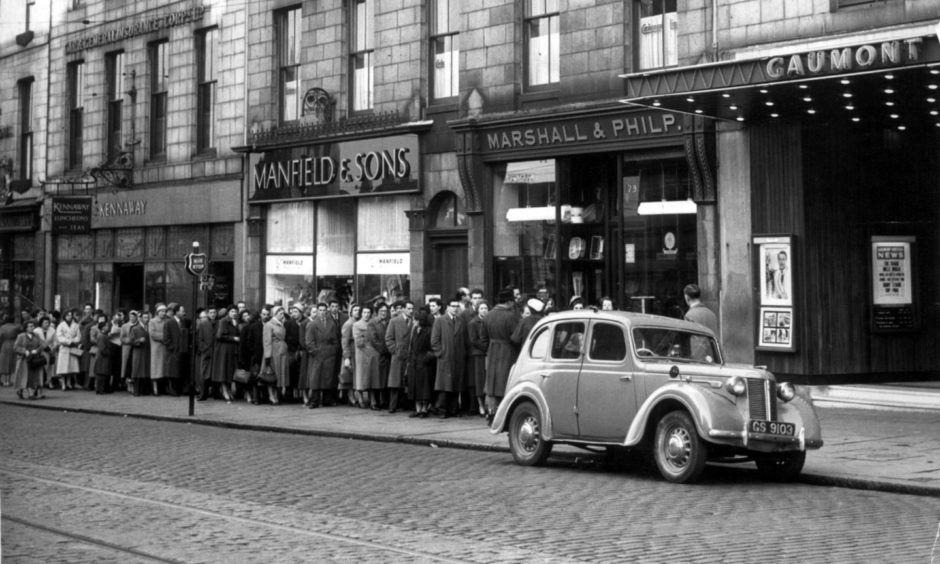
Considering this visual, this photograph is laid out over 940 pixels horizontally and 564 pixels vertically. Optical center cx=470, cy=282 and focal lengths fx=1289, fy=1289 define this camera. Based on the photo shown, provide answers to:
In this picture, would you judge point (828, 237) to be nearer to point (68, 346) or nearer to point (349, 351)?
point (349, 351)

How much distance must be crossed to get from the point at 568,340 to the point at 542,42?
10.7m

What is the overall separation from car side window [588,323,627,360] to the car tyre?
1911 millimetres

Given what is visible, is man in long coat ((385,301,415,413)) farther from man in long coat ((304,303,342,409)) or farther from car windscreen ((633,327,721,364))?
car windscreen ((633,327,721,364))

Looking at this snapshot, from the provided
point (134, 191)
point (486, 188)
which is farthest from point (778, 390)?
point (134, 191)

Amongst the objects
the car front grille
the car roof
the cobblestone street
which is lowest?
the cobblestone street

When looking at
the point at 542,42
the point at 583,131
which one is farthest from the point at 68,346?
the point at 583,131

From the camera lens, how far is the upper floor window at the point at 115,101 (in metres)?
36.0

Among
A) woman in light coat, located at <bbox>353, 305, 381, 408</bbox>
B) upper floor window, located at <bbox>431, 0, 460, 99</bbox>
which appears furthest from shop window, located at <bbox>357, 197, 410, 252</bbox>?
woman in light coat, located at <bbox>353, 305, 381, 408</bbox>

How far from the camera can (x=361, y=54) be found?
2848cm

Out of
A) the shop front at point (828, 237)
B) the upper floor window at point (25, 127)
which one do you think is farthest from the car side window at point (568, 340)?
the upper floor window at point (25, 127)

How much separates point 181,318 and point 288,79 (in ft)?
20.3

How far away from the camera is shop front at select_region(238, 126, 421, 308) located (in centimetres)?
2728

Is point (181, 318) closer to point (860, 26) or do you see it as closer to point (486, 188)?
point (486, 188)

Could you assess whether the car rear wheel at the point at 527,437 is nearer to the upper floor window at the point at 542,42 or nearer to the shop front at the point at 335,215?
the upper floor window at the point at 542,42
